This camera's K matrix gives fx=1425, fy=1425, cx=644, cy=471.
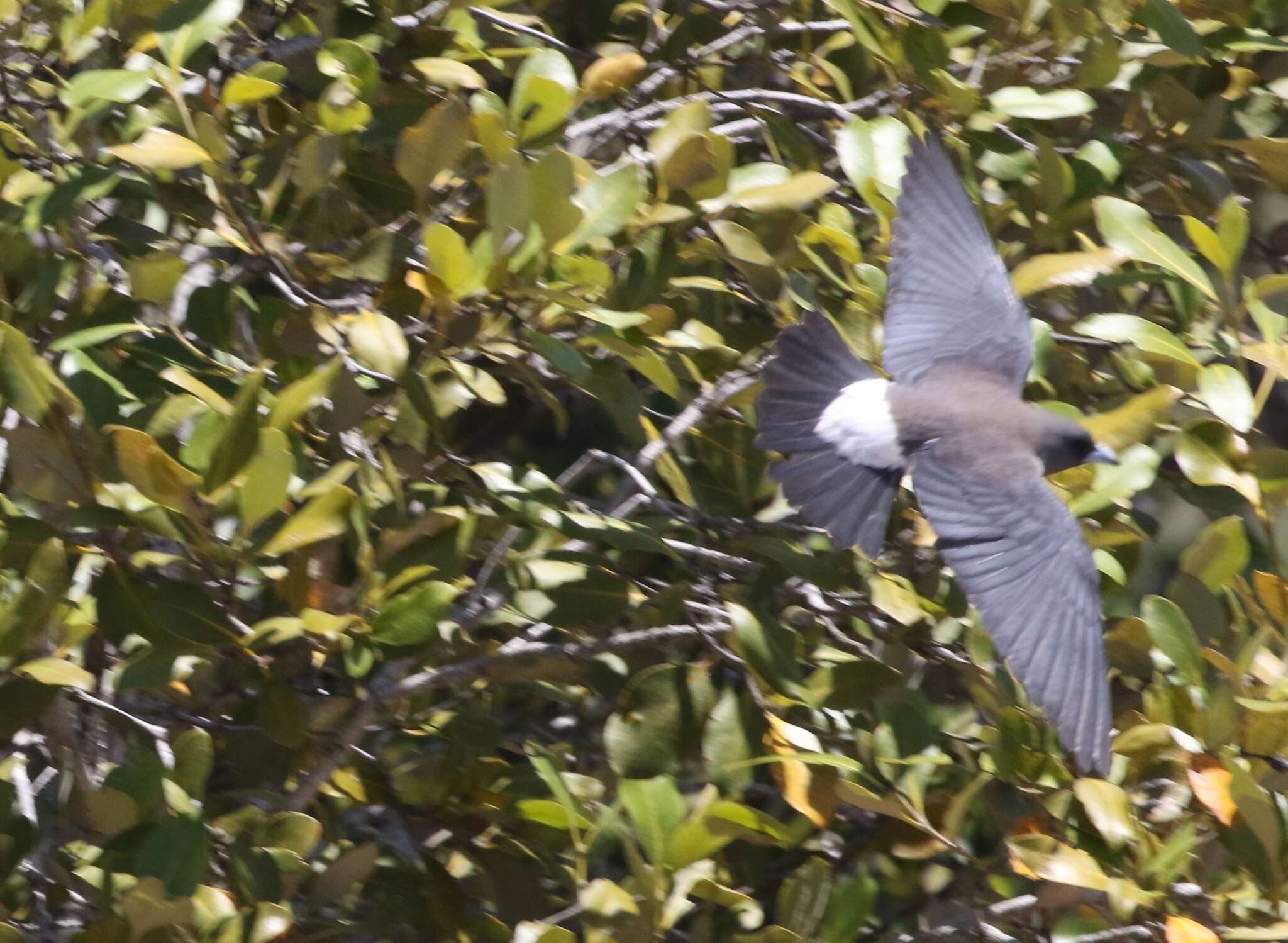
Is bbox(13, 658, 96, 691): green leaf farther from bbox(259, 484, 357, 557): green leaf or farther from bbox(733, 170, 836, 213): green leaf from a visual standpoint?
bbox(733, 170, 836, 213): green leaf

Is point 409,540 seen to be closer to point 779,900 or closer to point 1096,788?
point 779,900

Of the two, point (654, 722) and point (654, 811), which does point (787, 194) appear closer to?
point (654, 722)

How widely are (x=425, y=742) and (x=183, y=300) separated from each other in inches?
37.7

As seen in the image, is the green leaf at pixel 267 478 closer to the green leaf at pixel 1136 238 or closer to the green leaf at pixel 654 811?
the green leaf at pixel 654 811

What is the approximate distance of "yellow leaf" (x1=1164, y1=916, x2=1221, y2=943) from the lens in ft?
6.29

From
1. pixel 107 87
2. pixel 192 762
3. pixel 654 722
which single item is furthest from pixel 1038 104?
pixel 192 762

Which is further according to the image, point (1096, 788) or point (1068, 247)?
Result: point (1068, 247)

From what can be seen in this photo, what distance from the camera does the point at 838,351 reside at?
290 cm

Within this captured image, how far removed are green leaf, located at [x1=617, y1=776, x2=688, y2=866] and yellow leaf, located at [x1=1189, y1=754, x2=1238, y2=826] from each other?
762 mm

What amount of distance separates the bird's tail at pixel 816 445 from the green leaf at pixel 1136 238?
0.51 meters

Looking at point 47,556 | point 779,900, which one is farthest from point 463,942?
point 47,556

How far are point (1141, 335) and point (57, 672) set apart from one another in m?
1.77

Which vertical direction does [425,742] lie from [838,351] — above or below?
below

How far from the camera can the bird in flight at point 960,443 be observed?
2451 millimetres
